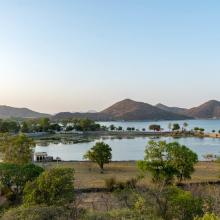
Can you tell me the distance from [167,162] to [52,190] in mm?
10454

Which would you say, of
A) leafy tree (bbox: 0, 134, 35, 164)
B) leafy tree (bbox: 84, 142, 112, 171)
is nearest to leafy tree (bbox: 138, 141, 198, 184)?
leafy tree (bbox: 84, 142, 112, 171)

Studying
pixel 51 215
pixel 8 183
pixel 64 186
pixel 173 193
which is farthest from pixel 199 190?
pixel 8 183

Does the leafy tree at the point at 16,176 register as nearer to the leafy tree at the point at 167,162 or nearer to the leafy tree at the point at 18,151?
the leafy tree at the point at 167,162

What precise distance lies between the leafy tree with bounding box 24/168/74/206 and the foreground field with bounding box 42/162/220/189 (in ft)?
25.0

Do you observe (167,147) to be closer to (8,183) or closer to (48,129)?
(8,183)

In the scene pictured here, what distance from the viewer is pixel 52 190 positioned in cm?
1614

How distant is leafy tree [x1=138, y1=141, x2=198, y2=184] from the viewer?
960 inches

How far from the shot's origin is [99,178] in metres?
28.2

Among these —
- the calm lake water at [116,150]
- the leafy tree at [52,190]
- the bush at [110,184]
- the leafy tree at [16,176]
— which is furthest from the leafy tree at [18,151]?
the calm lake water at [116,150]

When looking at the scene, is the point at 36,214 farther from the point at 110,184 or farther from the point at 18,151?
the point at 18,151

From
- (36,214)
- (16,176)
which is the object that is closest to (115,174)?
(16,176)

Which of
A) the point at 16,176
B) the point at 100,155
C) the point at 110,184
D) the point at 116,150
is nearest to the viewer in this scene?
the point at 16,176

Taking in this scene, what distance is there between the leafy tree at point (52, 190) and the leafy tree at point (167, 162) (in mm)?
8611

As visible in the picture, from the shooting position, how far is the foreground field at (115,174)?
2609 centimetres
